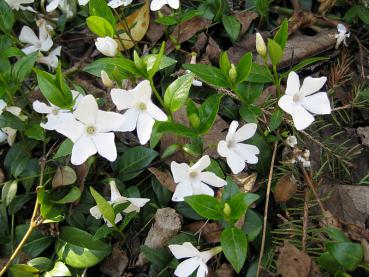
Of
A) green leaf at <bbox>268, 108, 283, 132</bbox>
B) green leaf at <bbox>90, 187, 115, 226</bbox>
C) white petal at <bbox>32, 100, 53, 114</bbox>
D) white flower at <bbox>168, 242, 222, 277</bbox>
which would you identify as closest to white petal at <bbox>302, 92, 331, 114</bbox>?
green leaf at <bbox>268, 108, 283, 132</bbox>

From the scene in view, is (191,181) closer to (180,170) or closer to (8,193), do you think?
(180,170)

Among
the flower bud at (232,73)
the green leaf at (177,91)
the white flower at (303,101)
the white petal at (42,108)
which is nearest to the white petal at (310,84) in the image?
the white flower at (303,101)

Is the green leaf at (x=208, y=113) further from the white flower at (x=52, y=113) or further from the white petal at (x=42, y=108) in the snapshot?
the white petal at (x=42, y=108)

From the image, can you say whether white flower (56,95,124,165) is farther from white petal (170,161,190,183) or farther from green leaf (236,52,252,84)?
green leaf (236,52,252,84)

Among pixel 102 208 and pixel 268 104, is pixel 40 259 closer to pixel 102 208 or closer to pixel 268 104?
pixel 102 208

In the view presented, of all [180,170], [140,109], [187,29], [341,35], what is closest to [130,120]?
[140,109]
